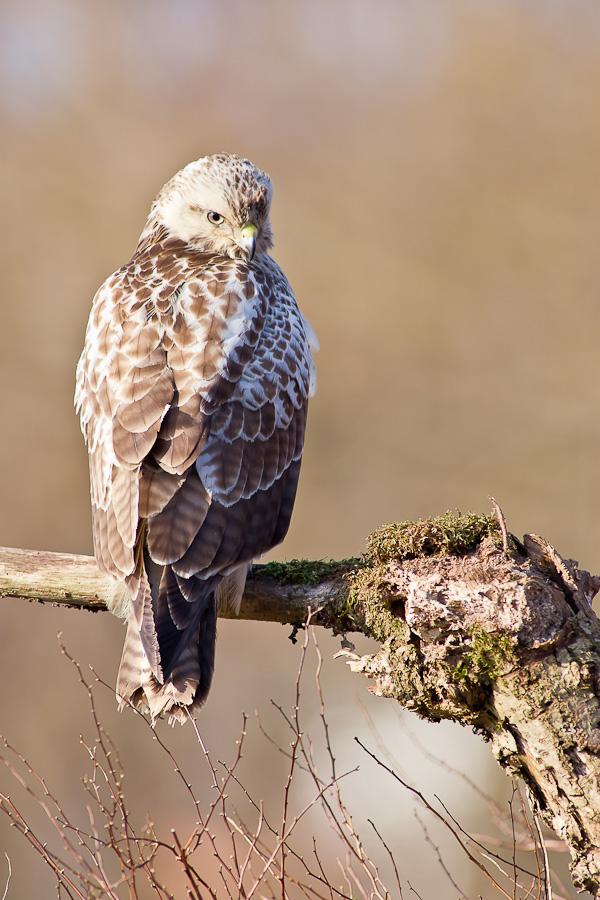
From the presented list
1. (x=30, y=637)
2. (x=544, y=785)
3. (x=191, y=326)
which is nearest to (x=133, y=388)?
(x=191, y=326)

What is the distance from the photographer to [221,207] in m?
3.92

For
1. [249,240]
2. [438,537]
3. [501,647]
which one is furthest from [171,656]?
[249,240]

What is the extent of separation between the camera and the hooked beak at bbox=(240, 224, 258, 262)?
3775mm

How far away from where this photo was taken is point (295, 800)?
8.79m

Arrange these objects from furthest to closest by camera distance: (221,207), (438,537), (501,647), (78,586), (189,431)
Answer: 1. (221,207)
2. (78,586)
3. (189,431)
4. (438,537)
5. (501,647)

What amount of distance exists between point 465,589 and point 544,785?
608 mm

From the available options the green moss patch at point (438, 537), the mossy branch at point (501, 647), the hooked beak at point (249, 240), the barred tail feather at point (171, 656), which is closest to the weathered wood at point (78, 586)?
the barred tail feather at point (171, 656)

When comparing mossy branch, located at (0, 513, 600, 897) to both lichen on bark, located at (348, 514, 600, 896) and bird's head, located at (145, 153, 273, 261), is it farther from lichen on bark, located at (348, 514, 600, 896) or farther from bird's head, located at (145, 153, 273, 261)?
bird's head, located at (145, 153, 273, 261)

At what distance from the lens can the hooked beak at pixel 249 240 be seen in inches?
149

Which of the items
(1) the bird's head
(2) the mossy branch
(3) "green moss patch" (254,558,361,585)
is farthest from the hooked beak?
(2) the mossy branch

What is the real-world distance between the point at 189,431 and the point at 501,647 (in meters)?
1.32

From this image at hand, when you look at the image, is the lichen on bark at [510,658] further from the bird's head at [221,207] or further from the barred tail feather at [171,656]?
the bird's head at [221,207]

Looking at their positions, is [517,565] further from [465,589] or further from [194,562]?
[194,562]

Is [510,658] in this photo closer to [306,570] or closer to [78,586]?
[306,570]
